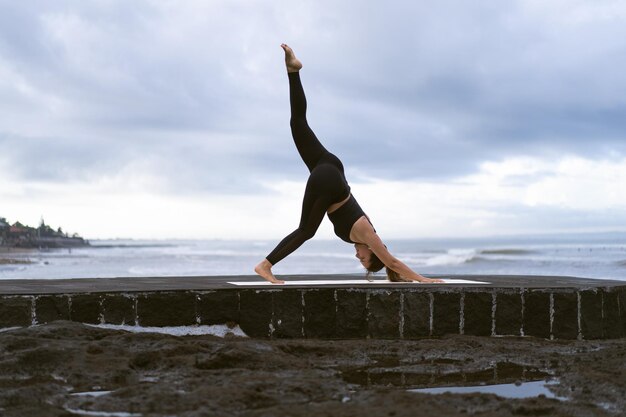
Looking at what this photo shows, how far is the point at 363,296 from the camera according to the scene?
18.7ft

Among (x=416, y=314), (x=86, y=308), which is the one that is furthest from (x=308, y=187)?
(x=86, y=308)

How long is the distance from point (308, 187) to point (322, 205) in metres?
0.20

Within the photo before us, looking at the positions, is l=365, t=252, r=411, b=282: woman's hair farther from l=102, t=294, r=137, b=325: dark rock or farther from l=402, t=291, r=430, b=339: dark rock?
l=102, t=294, r=137, b=325: dark rock

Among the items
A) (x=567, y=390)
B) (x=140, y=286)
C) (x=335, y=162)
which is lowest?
(x=567, y=390)

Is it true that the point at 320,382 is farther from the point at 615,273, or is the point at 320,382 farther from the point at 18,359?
the point at 615,273

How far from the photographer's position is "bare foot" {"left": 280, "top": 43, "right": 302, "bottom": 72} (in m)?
6.26

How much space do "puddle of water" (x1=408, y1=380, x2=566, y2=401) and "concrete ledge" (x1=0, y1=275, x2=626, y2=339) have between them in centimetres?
189

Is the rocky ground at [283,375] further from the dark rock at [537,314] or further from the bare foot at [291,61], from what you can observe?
the bare foot at [291,61]

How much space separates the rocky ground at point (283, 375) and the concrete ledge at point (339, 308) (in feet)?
1.10

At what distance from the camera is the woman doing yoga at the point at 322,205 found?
250 inches

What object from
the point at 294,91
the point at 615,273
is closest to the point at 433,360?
the point at 294,91

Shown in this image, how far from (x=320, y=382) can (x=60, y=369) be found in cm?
141

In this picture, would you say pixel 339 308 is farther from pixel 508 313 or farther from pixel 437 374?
pixel 437 374

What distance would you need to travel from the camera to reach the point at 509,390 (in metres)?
3.68
